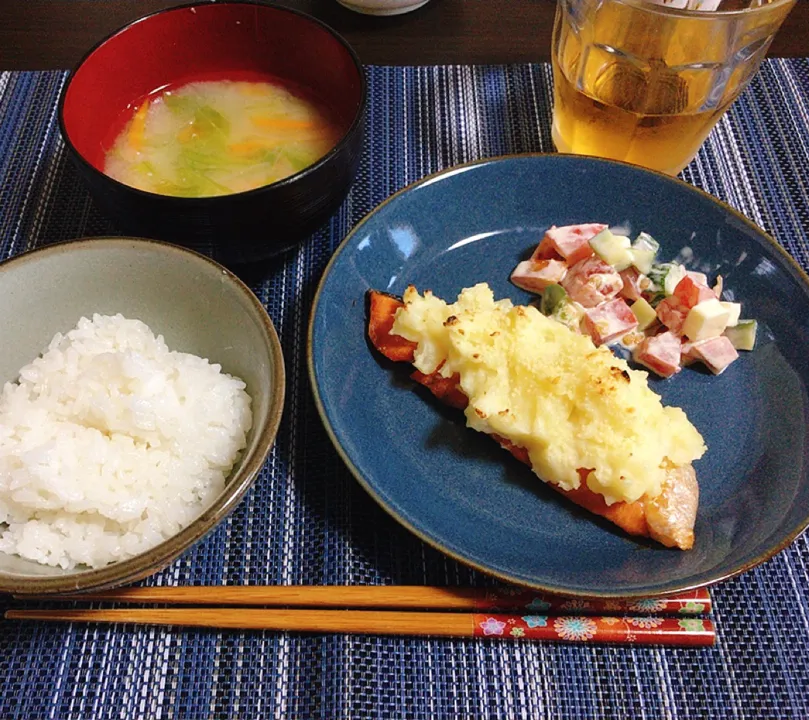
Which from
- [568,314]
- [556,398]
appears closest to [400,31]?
[568,314]

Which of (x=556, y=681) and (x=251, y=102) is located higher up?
(x=251, y=102)

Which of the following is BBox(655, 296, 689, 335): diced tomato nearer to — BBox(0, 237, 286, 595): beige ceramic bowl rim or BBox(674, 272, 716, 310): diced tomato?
BBox(674, 272, 716, 310): diced tomato

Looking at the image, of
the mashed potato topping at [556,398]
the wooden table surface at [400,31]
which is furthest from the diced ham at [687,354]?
the wooden table surface at [400,31]

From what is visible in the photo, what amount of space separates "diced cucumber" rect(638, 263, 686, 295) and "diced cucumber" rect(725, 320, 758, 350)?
7.2 inches

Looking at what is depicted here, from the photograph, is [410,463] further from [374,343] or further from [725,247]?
[725,247]

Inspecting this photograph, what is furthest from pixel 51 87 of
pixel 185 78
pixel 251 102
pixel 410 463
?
pixel 410 463

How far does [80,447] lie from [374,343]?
710mm

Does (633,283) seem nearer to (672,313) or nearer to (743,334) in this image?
(672,313)

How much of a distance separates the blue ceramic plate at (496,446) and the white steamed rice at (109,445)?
0.25m

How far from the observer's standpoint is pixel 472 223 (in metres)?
Answer: 2.03

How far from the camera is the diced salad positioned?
1.77m

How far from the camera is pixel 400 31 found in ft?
9.27

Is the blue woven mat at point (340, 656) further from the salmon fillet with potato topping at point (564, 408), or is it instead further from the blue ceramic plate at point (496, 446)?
the salmon fillet with potato topping at point (564, 408)

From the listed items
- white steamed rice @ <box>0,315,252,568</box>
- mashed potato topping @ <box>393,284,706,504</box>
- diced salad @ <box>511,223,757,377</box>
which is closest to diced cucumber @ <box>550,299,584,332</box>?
diced salad @ <box>511,223,757,377</box>
